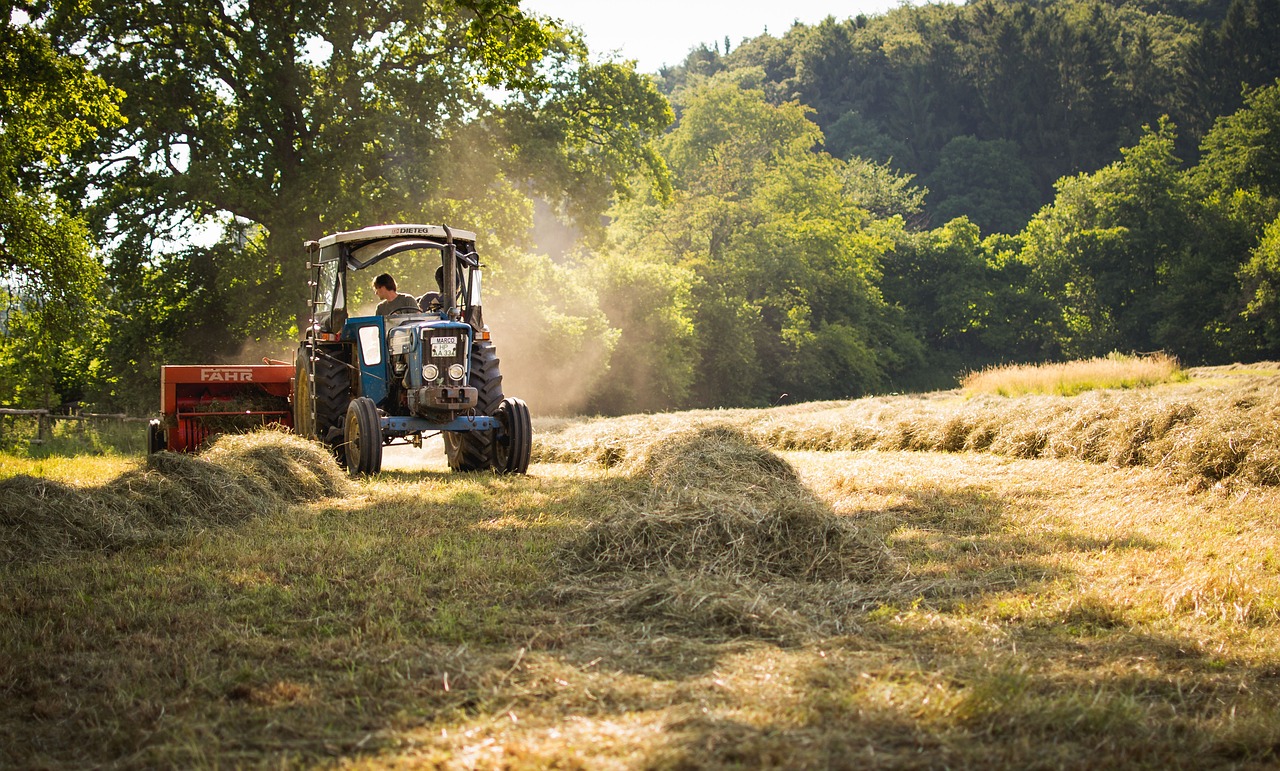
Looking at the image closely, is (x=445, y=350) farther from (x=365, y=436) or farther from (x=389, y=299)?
(x=389, y=299)

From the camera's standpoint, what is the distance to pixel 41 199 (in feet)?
52.2

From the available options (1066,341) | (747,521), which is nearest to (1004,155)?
(1066,341)

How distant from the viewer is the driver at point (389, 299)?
11.1 metres

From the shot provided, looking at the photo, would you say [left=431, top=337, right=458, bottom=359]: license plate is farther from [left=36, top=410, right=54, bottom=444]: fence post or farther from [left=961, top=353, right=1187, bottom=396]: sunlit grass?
[left=961, top=353, right=1187, bottom=396]: sunlit grass

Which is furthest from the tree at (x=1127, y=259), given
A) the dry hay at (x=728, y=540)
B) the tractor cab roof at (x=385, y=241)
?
the dry hay at (x=728, y=540)

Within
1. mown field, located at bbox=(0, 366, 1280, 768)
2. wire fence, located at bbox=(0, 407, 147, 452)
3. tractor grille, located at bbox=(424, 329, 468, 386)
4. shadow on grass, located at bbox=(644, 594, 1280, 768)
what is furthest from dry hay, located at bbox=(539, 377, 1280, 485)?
wire fence, located at bbox=(0, 407, 147, 452)

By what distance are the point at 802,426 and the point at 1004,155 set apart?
57.2 metres

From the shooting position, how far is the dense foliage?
1981 centimetres

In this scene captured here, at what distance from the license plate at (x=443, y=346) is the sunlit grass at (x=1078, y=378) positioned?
40.7 ft

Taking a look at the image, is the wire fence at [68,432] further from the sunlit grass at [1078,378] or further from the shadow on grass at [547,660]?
the sunlit grass at [1078,378]

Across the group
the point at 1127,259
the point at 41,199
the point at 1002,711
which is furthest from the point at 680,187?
the point at 1002,711

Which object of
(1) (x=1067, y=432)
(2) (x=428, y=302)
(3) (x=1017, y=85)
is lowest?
(1) (x=1067, y=432)

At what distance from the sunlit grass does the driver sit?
12.2m

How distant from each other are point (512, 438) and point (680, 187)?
43527 millimetres
